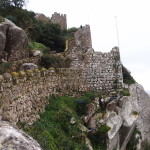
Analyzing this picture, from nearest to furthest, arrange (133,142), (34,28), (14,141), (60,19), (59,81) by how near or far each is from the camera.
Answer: (14,141), (59,81), (133,142), (34,28), (60,19)

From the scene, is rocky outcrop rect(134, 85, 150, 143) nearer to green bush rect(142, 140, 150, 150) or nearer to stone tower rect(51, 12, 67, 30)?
green bush rect(142, 140, 150, 150)

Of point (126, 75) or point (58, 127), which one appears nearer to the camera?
point (58, 127)

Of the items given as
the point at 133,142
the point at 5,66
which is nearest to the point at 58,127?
the point at 5,66

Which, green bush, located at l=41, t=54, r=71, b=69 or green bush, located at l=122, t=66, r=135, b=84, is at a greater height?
green bush, located at l=41, t=54, r=71, b=69

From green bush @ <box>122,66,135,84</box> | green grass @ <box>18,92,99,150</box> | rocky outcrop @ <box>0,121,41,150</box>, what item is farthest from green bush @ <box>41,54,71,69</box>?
rocky outcrop @ <box>0,121,41,150</box>

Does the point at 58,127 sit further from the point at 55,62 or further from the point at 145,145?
the point at 145,145

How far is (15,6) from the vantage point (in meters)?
30.6

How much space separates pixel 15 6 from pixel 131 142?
2091cm

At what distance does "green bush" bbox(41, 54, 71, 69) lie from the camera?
1791 centimetres

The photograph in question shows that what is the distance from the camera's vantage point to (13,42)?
19.9m

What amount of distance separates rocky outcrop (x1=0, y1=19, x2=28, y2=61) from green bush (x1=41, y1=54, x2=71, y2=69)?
232 centimetres

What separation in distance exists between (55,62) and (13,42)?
4057 mm

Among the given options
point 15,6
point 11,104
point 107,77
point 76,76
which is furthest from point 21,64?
point 15,6

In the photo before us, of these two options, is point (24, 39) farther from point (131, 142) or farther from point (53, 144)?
point (53, 144)
